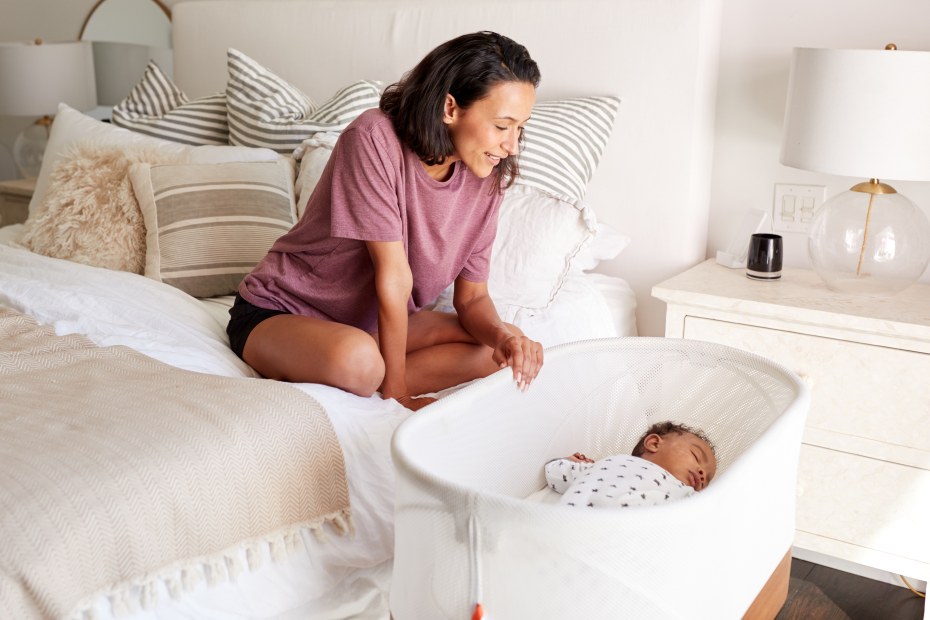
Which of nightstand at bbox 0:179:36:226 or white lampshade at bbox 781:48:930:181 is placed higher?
white lampshade at bbox 781:48:930:181

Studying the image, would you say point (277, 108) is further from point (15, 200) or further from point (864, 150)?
point (864, 150)

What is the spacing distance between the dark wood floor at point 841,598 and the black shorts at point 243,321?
1181mm

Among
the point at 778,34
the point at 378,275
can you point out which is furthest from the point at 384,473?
the point at 778,34

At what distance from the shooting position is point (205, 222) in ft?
6.47

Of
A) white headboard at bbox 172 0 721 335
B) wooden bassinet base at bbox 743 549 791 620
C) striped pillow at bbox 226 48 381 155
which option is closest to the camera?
wooden bassinet base at bbox 743 549 791 620

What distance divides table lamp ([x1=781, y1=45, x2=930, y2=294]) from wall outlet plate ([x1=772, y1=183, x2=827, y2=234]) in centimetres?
22

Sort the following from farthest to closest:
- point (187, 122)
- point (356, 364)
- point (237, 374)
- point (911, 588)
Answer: point (187, 122), point (911, 588), point (237, 374), point (356, 364)

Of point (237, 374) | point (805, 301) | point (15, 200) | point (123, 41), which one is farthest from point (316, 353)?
point (123, 41)

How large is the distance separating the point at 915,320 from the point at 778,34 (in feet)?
2.52

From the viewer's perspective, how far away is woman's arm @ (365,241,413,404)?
1.51 meters

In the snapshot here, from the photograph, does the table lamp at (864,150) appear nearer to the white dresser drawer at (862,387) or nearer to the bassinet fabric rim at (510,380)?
the white dresser drawer at (862,387)

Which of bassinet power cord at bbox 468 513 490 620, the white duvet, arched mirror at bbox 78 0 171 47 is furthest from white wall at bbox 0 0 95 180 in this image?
bassinet power cord at bbox 468 513 490 620

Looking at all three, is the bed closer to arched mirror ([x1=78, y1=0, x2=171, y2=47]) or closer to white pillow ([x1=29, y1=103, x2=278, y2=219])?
white pillow ([x1=29, y1=103, x2=278, y2=219])

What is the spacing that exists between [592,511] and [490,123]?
809 mm
